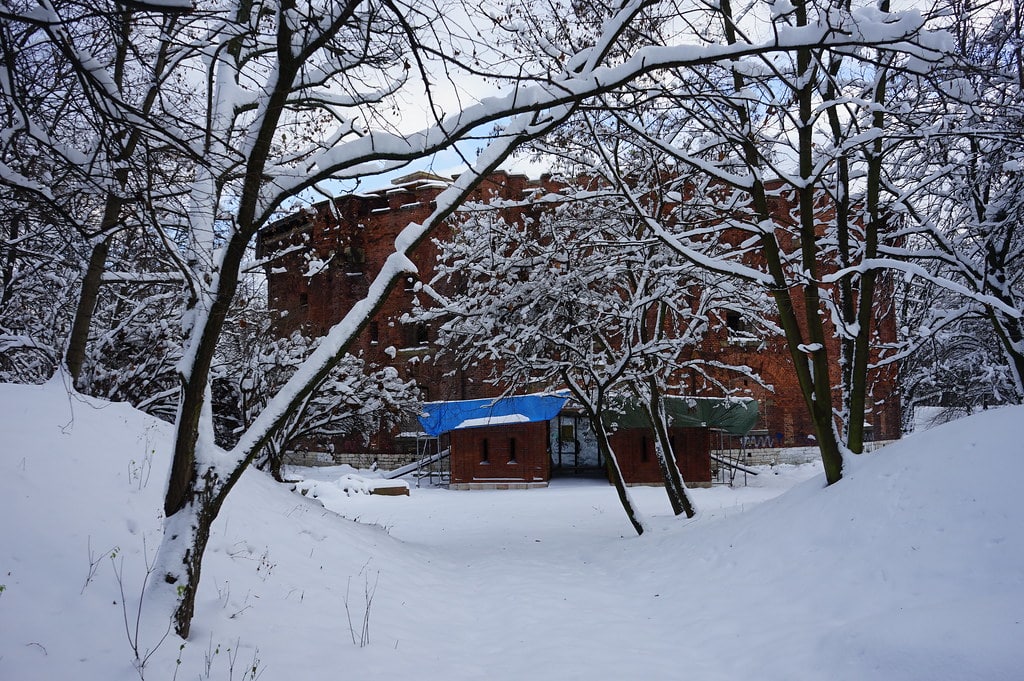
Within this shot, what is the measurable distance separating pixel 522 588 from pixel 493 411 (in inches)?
605

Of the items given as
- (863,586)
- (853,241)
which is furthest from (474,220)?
(863,586)

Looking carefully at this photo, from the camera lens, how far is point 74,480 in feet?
17.7

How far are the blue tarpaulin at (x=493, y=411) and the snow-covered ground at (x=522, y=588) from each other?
14.1 m

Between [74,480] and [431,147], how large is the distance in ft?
13.9

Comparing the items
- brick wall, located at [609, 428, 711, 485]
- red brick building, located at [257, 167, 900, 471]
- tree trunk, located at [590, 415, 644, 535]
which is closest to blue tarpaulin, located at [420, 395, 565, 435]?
red brick building, located at [257, 167, 900, 471]

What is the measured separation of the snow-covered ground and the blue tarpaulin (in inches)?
553

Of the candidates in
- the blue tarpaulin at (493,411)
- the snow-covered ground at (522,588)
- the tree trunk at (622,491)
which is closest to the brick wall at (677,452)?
the blue tarpaulin at (493,411)

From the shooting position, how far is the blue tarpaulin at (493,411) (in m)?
22.5

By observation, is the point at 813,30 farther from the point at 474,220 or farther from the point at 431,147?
the point at 474,220

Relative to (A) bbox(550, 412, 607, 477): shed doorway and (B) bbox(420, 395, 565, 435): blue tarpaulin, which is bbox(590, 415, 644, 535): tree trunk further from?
(A) bbox(550, 412, 607, 477): shed doorway

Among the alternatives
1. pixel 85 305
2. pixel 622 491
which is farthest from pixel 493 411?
pixel 85 305

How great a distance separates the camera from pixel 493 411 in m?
22.9

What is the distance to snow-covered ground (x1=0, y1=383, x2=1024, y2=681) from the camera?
3.81 metres

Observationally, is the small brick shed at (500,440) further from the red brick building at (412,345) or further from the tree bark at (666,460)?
the tree bark at (666,460)
